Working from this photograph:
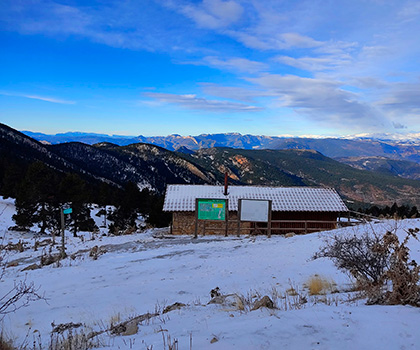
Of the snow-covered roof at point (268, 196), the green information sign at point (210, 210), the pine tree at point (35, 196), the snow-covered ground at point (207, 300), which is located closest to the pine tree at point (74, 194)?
the pine tree at point (35, 196)

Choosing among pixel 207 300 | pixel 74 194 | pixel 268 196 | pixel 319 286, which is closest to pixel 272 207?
pixel 268 196

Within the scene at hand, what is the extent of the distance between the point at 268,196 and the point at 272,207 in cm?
160

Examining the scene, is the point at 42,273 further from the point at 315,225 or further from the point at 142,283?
the point at 315,225

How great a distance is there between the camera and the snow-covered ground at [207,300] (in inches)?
132

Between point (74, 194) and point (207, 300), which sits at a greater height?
point (74, 194)

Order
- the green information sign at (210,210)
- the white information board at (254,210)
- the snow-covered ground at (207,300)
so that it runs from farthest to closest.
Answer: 1. the green information sign at (210,210)
2. the white information board at (254,210)
3. the snow-covered ground at (207,300)

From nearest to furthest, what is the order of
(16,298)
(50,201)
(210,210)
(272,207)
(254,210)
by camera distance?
(16,298) → (254,210) → (210,210) → (272,207) → (50,201)

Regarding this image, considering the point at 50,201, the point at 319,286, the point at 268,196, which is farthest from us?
the point at 50,201

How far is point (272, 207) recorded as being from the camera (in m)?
21.5

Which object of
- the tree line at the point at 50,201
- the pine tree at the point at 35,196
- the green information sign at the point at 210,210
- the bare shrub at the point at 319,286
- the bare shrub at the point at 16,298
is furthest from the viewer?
the tree line at the point at 50,201

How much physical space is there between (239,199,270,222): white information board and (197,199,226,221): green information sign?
1.20 m

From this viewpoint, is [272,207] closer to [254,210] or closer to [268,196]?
[268,196]

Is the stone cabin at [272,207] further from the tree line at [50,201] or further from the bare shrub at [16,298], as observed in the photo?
the bare shrub at [16,298]

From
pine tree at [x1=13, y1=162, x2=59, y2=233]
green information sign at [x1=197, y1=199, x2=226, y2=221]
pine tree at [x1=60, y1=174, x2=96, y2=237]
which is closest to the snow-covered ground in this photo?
green information sign at [x1=197, y1=199, x2=226, y2=221]
